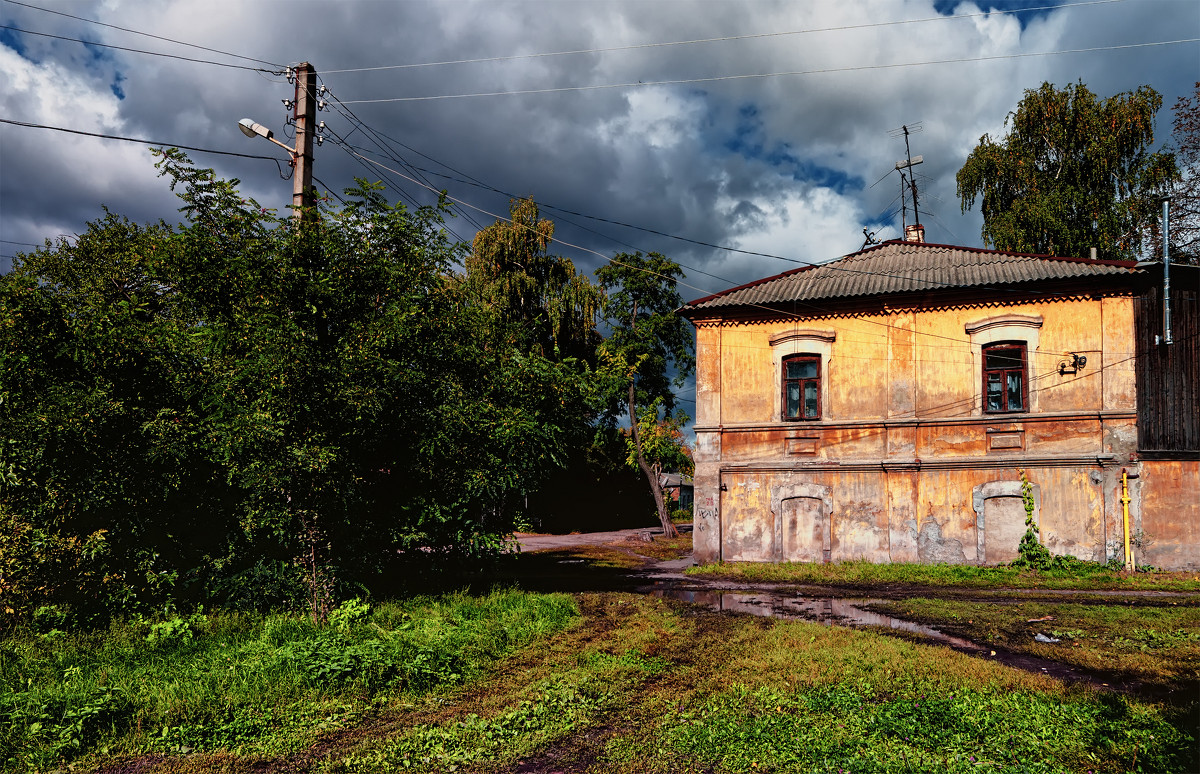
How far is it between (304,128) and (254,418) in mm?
4902

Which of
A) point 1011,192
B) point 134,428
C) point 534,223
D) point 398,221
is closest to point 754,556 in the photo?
point 398,221

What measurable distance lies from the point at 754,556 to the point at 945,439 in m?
5.17

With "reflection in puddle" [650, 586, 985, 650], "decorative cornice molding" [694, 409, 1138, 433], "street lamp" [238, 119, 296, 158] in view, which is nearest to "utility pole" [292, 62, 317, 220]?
"street lamp" [238, 119, 296, 158]

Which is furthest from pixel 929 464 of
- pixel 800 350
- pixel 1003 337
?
pixel 800 350

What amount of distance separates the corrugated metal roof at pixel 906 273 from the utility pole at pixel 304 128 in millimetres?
9829

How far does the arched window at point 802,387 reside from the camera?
648 inches

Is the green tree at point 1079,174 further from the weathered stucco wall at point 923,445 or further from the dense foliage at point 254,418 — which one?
the dense foliage at point 254,418

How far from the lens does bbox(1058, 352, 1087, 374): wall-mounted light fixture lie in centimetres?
1454

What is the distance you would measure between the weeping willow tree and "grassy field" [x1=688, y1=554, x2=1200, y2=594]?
1183cm

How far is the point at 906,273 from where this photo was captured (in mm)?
16453

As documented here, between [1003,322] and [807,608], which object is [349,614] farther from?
[1003,322]

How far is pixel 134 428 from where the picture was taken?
815cm

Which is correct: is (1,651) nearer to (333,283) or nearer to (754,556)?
(333,283)

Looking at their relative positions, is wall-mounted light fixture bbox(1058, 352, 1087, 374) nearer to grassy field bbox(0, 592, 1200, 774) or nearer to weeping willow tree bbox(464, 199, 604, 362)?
grassy field bbox(0, 592, 1200, 774)
